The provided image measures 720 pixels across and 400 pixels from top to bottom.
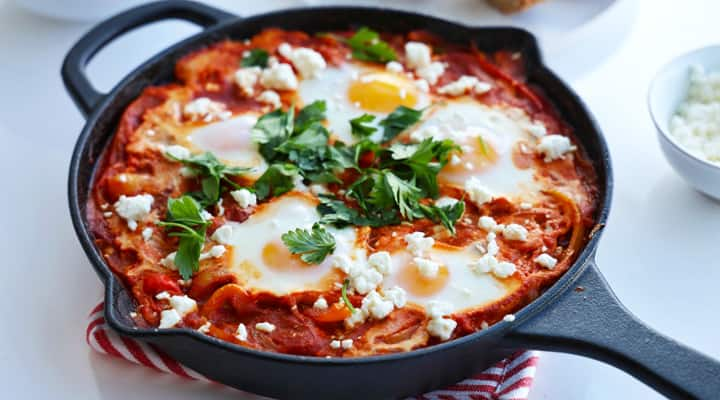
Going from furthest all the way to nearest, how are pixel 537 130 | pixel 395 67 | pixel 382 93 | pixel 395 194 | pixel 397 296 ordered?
pixel 395 67
pixel 382 93
pixel 537 130
pixel 395 194
pixel 397 296

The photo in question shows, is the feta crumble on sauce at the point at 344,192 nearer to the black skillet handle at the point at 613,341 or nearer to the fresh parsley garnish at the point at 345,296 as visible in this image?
the fresh parsley garnish at the point at 345,296

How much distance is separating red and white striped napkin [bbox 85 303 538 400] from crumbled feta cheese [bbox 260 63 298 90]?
102cm

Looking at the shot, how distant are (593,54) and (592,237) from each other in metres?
1.48

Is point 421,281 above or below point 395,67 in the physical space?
below

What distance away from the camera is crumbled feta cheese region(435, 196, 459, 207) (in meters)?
2.63

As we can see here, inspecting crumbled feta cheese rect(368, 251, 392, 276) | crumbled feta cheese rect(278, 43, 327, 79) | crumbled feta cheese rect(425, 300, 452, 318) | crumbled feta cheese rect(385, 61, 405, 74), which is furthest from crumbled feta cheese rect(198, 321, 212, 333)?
crumbled feta cheese rect(385, 61, 405, 74)

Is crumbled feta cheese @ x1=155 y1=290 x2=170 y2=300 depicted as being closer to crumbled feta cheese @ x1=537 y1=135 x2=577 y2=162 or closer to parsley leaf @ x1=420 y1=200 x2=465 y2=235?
parsley leaf @ x1=420 y1=200 x2=465 y2=235

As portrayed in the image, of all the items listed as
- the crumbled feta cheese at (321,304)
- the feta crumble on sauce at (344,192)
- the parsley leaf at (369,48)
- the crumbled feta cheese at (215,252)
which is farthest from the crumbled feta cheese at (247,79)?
the crumbled feta cheese at (321,304)

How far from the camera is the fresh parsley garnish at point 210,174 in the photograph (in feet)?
8.73

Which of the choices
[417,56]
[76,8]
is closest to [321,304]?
[417,56]

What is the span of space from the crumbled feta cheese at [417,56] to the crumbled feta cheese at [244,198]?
851 mm

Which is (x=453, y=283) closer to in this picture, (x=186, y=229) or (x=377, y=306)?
(x=377, y=306)

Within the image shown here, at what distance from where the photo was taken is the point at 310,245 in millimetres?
2416

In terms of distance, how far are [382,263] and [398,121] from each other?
2.10 ft
